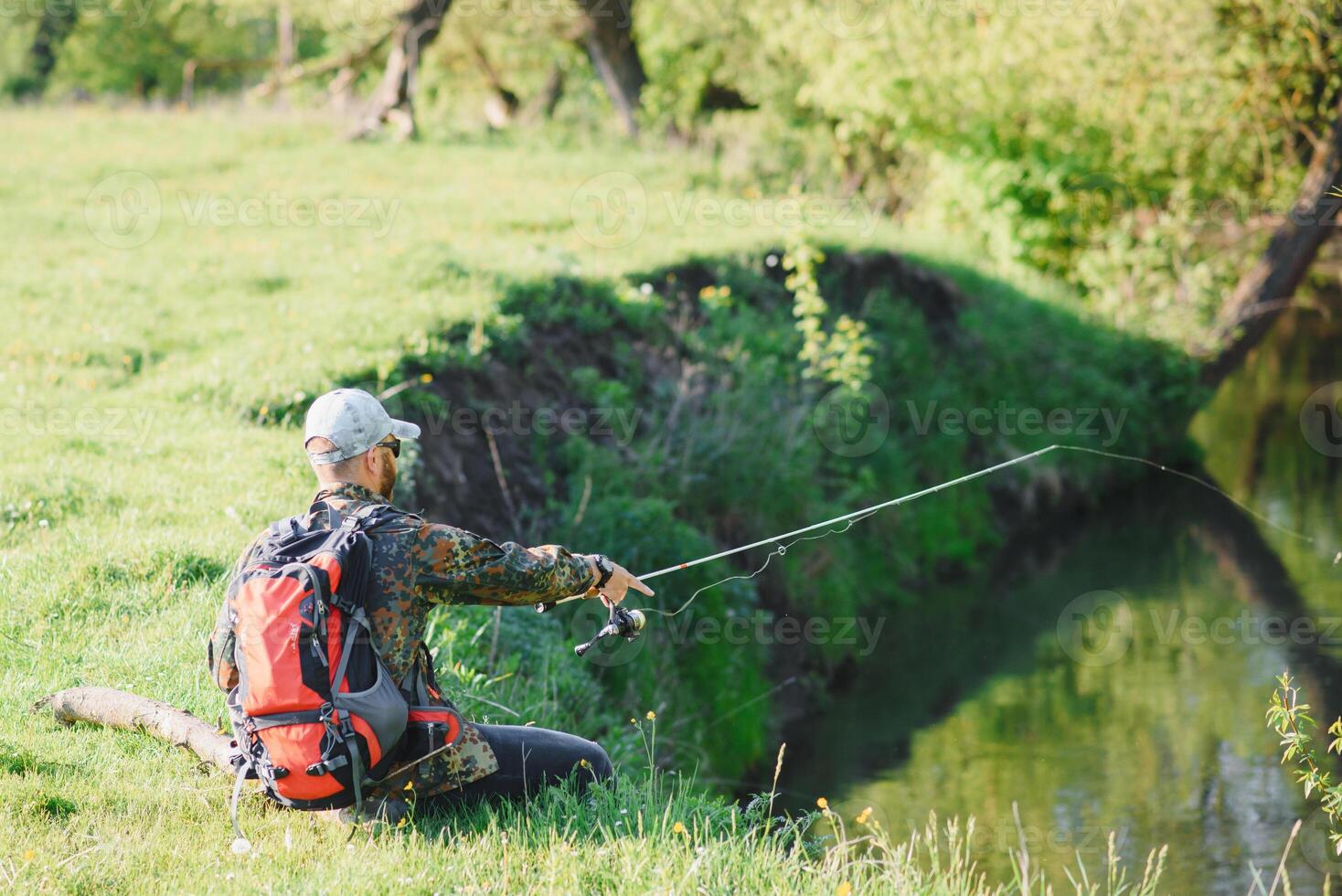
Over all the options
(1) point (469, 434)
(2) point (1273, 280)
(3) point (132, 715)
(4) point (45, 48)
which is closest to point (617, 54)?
(2) point (1273, 280)

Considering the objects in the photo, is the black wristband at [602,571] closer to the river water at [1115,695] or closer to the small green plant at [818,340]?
the river water at [1115,695]

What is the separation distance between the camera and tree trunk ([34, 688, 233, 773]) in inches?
196

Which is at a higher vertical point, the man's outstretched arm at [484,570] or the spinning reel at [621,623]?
the man's outstretched arm at [484,570]

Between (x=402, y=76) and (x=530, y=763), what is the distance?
18521mm

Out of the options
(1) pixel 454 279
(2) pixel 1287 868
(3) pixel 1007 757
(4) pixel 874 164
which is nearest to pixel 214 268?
(1) pixel 454 279

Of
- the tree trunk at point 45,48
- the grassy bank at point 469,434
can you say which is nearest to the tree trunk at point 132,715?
the grassy bank at point 469,434

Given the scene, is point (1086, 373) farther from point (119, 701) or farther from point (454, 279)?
point (119, 701)

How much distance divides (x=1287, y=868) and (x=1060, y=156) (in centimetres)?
1415

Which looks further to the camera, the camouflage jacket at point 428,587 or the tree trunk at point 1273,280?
the tree trunk at point 1273,280

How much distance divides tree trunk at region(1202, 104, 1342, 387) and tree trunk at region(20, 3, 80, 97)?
33.7 m

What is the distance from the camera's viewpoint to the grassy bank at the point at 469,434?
179 inches

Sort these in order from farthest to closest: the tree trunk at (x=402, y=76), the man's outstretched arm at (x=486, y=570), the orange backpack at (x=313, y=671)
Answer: the tree trunk at (x=402, y=76) < the man's outstretched arm at (x=486, y=570) < the orange backpack at (x=313, y=671)

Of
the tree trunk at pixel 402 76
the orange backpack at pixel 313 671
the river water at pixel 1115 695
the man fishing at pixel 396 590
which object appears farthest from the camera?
the tree trunk at pixel 402 76

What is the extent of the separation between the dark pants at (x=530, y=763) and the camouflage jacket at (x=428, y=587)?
4.2 inches
